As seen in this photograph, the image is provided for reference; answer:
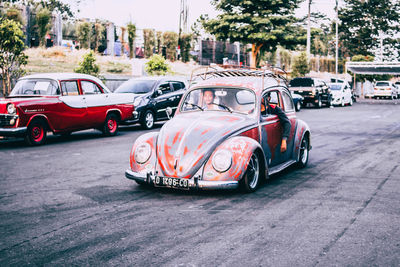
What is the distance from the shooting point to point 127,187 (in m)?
7.50

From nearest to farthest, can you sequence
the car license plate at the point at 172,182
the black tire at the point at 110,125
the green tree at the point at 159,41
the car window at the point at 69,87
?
the car license plate at the point at 172,182, the car window at the point at 69,87, the black tire at the point at 110,125, the green tree at the point at 159,41

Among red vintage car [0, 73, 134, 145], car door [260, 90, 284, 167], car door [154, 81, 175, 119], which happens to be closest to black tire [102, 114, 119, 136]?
red vintage car [0, 73, 134, 145]

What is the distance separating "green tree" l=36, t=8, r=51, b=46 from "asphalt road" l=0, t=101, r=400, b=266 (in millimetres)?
23518

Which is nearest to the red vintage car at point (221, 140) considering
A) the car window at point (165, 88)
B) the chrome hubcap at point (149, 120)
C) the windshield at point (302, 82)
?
the chrome hubcap at point (149, 120)

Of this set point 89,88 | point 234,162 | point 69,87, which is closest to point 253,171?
point 234,162

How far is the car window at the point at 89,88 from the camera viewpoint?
14.1m

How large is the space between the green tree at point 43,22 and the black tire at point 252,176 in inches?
1068

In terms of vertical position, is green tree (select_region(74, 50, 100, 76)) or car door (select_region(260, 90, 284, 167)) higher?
green tree (select_region(74, 50, 100, 76))

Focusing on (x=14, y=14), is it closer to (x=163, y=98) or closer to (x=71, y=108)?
(x=163, y=98)

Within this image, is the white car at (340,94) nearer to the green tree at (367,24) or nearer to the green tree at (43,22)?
the green tree at (43,22)

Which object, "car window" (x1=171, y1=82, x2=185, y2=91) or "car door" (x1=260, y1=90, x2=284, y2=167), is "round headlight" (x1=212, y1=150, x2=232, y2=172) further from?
"car window" (x1=171, y1=82, x2=185, y2=91)

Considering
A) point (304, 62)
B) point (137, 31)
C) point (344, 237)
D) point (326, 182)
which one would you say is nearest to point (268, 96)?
point (326, 182)

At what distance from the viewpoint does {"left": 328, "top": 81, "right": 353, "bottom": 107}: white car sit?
3459 cm

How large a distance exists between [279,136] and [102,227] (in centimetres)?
391
